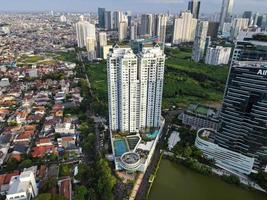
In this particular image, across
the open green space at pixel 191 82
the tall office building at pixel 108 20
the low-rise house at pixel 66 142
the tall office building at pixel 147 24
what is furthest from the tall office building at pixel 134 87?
the tall office building at pixel 108 20

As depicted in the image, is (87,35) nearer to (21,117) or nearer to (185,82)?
(185,82)

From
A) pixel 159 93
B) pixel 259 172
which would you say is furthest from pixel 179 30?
pixel 259 172

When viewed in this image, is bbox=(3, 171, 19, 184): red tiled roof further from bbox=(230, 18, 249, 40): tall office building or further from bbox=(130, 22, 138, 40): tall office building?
bbox=(230, 18, 249, 40): tall office building

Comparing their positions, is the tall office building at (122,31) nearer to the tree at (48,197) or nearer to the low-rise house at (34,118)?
the low-rise house at (34,118)

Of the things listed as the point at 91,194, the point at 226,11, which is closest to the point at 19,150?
the point at 91,194

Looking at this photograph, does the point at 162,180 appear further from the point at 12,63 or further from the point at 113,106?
the point at 12,63

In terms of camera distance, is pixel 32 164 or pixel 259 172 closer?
pixel 259 172

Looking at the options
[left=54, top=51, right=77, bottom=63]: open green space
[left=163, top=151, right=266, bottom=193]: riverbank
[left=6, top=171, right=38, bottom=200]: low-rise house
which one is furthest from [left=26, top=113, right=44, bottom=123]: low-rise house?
[left=54, top=51, right=77, bottom=63]: open green space
